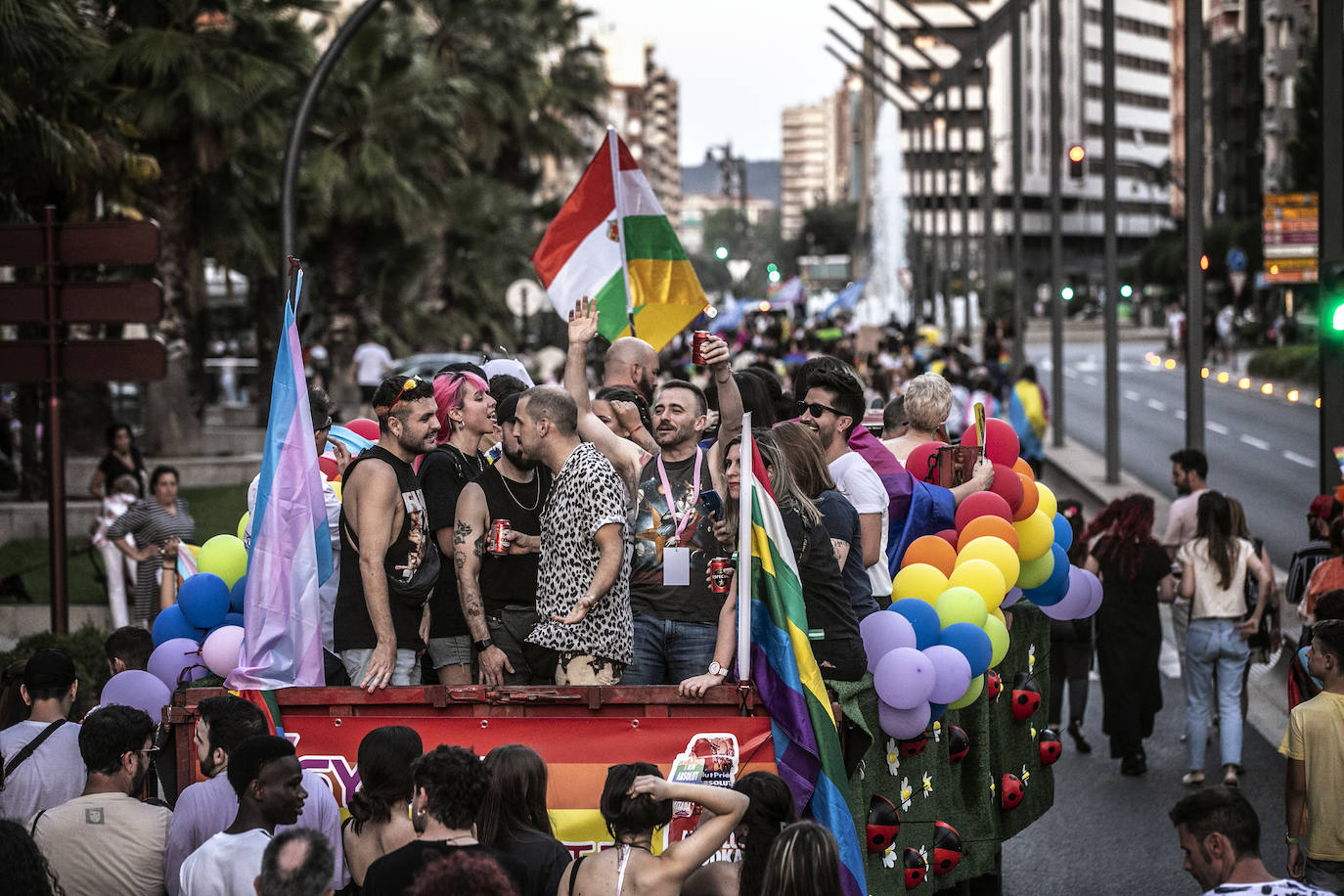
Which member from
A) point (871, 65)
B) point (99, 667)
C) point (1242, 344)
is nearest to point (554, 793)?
point (99, 667)

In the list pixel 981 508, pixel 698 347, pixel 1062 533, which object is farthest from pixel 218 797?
pixel 1062 533

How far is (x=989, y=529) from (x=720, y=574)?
193cm

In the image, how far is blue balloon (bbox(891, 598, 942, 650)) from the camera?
25.1 feet

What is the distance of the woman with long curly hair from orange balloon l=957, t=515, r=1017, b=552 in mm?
2791

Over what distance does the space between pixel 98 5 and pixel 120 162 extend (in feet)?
14.4

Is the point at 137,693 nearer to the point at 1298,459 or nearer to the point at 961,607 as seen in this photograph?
the point at 961,607

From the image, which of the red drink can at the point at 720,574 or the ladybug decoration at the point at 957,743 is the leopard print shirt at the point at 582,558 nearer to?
the red drink can at the point at 720,574

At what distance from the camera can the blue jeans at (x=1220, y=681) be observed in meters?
10.8

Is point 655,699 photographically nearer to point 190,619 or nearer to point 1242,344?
point 190,619

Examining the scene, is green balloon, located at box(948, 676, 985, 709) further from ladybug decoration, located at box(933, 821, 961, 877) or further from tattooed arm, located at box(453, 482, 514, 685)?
tattooed arm, located at box(453, 482, 514, 685)

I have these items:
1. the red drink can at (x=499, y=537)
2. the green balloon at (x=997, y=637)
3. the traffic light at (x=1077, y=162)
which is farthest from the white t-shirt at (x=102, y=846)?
the traffic light at (x=1077, y=162)

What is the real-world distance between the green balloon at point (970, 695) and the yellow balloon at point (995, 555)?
64 cm

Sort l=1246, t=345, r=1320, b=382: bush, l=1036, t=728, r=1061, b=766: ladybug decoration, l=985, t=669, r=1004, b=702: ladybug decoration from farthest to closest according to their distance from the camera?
l=1246, t=345, r=1320, b=382: bush < l=1036, t=728, r=1061, b=766: ladybug decoration < l=985, t=669, r=1004, b=702: ladybug decoration

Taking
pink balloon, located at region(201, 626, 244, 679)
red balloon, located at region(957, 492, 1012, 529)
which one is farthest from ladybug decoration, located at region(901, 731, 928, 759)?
pink balloon, located at region(201, 626, 244, 679)
